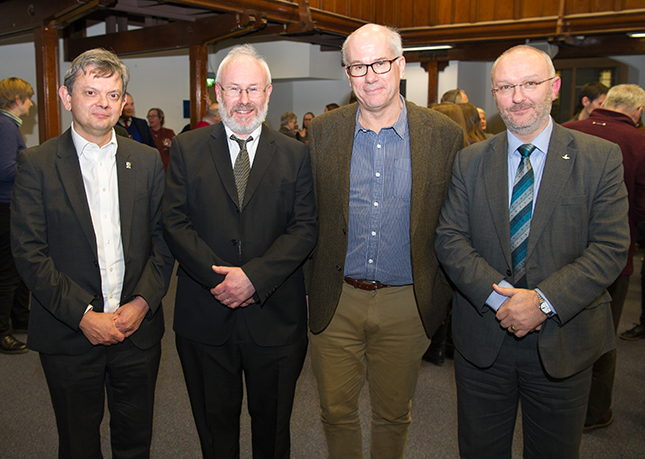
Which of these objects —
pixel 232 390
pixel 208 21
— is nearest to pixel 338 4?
pixel 208 21

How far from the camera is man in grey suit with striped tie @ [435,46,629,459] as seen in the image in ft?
6.22

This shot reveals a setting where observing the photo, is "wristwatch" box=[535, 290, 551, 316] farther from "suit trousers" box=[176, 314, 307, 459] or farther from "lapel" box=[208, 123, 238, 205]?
"lapel" box=[208, 123, 238, 205]

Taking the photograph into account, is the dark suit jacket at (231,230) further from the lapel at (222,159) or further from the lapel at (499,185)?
the lapel at (499,185)

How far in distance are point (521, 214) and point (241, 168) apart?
112 cm

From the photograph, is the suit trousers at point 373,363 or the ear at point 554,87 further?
the suit trousers at point 373,363

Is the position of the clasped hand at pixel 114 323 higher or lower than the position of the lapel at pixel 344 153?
lower

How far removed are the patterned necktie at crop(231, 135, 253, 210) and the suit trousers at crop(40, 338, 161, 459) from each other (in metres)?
0.76

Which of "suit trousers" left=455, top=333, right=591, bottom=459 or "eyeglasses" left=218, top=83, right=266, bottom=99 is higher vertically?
"eyeglasses" left=218, top=83, right=266, bottom=99

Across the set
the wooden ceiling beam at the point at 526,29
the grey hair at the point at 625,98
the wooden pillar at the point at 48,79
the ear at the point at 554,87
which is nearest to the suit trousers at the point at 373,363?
the ear at the point at 554,87

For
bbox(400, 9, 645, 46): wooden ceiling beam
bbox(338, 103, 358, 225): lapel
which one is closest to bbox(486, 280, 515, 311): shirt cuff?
bbox(338, 103, 358, 225): lapel

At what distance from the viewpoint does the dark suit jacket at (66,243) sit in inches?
77.4

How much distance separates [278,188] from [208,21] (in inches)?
204

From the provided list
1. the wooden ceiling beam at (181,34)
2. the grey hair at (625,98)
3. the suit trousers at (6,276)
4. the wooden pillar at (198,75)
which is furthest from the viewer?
the wooden pillar at (198,75)

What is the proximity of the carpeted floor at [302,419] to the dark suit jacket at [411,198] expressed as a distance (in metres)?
1.04
